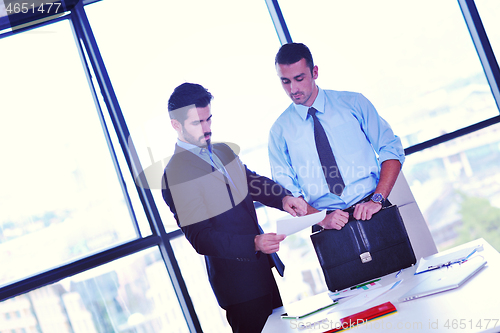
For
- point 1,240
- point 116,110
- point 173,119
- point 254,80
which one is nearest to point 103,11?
point 116,110

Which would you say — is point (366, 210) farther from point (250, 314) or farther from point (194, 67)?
point (194, 67)

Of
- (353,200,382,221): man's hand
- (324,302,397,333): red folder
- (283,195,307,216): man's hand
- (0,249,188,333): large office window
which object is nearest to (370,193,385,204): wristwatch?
(353,200,382,221): man's hand

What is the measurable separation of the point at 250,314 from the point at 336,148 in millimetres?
1070

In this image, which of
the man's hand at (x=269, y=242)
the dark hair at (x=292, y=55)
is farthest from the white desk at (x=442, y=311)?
the dark hair at (x=292, y=55)

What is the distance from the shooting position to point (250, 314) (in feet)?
6.53

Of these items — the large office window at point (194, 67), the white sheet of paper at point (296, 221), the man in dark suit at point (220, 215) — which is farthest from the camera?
the large office window at point (194, 67)

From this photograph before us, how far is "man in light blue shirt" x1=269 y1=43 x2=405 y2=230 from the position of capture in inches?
86.4

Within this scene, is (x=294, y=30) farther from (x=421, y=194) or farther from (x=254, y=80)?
(x=421, y=194)

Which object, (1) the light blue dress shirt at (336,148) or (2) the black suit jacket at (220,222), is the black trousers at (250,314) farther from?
(1) the light blue dress shirt at (336,148)

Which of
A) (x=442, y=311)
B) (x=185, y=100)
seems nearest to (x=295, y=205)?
Answer: (x=185, y=100)

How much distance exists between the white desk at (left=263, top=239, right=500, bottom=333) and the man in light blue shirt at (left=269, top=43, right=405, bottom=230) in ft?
2.46

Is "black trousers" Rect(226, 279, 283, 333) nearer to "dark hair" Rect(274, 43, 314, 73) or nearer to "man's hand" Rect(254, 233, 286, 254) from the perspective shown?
"man's hand" Rect(254, 233, 286, 254)

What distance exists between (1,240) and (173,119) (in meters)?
1.72

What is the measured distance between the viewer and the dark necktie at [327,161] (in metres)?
2.22
